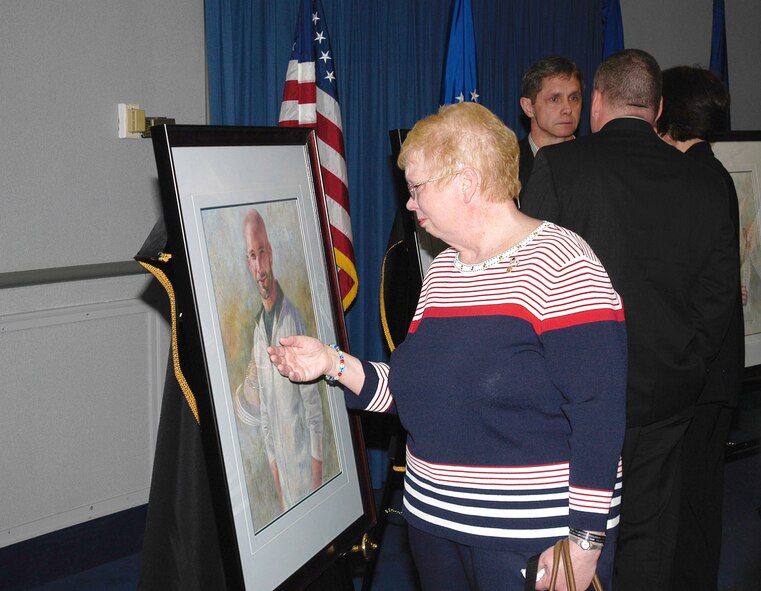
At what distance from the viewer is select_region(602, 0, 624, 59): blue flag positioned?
5.20 m

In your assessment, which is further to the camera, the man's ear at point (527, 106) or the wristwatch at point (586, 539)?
the man's ear at point (527, 106)

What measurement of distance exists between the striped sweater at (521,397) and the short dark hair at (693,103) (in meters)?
1.39

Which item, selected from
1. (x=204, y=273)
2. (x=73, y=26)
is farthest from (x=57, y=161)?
(x=204, y=273)

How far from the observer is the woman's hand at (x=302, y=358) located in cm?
191

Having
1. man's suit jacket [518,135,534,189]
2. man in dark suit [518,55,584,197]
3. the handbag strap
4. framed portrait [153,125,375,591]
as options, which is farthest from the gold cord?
man in dark suit [518,55,584,197]

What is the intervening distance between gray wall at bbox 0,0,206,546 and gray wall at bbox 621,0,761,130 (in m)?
→ 3.53

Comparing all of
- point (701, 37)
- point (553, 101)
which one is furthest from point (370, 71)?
point (701, 37)

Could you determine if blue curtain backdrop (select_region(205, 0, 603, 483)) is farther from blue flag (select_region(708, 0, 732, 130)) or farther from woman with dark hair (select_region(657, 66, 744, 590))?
blue flag (select_region(708, 0, 732, 130))

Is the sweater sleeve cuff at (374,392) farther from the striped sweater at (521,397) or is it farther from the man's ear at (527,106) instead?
the man's ear at (527,106)

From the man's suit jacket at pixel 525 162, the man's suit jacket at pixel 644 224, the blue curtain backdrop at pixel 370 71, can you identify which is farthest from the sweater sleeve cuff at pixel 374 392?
the blue curtain backdrop at pixel 370 71

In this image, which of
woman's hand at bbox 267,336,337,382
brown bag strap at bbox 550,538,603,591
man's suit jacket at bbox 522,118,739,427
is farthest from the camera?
man's suit jacket at bbox 522,118,739,427

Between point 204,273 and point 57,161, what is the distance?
1.79 meters

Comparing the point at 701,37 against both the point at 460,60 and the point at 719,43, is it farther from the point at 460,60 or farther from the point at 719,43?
the point at 460,60

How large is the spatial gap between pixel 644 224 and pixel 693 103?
2.53 feet
